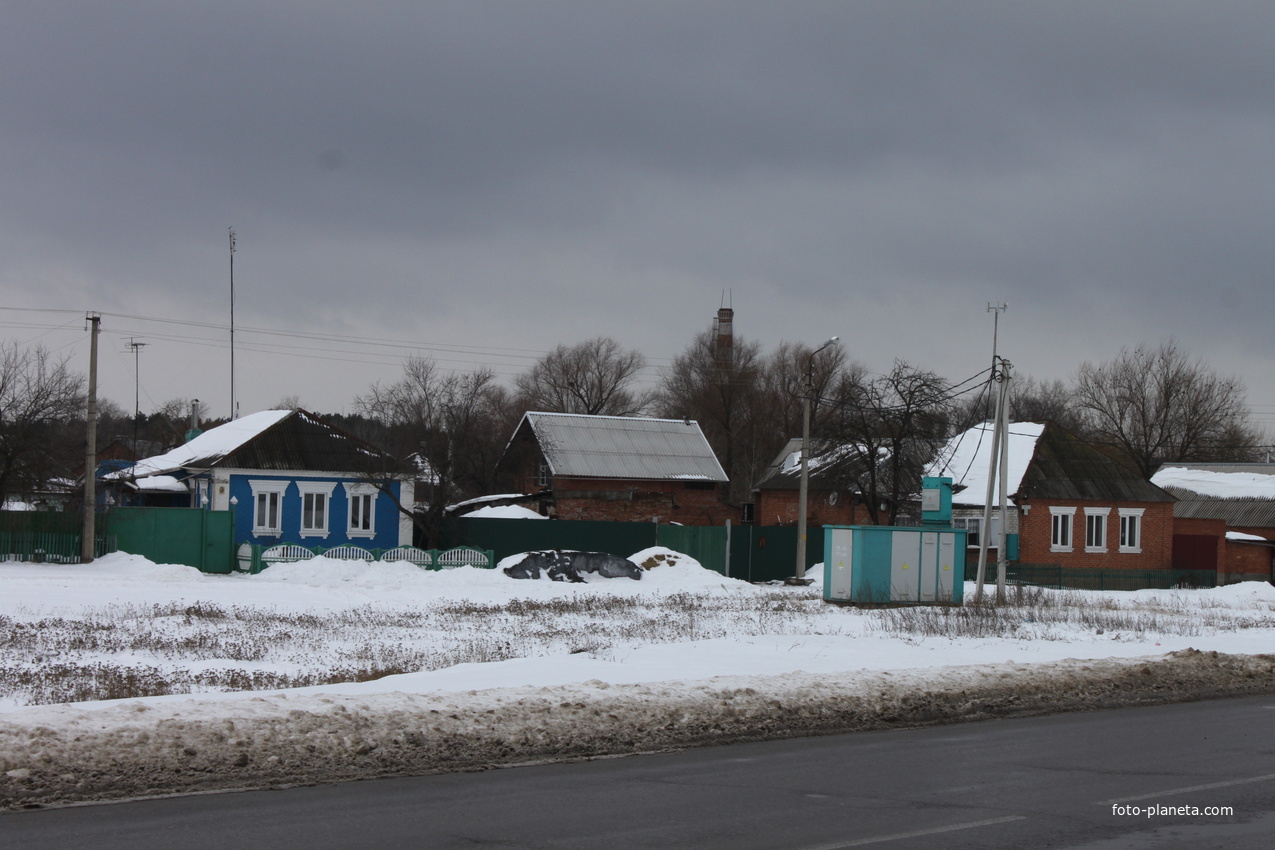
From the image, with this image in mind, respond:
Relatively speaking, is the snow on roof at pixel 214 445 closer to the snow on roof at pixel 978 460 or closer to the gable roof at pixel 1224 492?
the snow on roof at pixel 978 460

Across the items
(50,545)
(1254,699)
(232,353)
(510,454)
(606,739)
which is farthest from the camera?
(510,454)

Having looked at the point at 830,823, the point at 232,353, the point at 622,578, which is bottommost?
the point at 622,578

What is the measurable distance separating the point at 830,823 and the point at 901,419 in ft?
118

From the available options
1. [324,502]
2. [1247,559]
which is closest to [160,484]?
[324,502]

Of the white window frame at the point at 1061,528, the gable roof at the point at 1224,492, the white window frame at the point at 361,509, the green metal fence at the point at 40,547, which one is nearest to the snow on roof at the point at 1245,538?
the gable roof at the point at 1224,492

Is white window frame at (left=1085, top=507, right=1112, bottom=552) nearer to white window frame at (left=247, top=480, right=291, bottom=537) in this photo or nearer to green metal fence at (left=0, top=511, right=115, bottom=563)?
white window frame at (left=247, top=480, right=291, bottom=537)

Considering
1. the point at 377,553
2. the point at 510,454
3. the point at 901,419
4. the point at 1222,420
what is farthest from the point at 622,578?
the point at 1222,420

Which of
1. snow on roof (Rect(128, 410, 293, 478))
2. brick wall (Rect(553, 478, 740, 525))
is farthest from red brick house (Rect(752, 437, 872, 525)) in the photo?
snow on roof (Rect(128, 410, 293, 478))

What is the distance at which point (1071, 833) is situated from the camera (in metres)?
7.14

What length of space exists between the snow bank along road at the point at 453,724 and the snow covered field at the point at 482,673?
26mm

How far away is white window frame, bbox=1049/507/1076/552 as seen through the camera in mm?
46250

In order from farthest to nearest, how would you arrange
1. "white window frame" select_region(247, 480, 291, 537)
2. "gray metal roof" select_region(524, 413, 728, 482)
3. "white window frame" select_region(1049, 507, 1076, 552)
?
"gray metal roof" select_region(524, 413, 728, 482) → "white window frame" select_region(1049, 507, 1076, 552) → "white window frame" select_region(247, 480, 291, 537)

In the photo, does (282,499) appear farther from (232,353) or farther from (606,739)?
(606,739)

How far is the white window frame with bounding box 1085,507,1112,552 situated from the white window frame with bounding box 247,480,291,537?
101 ft
